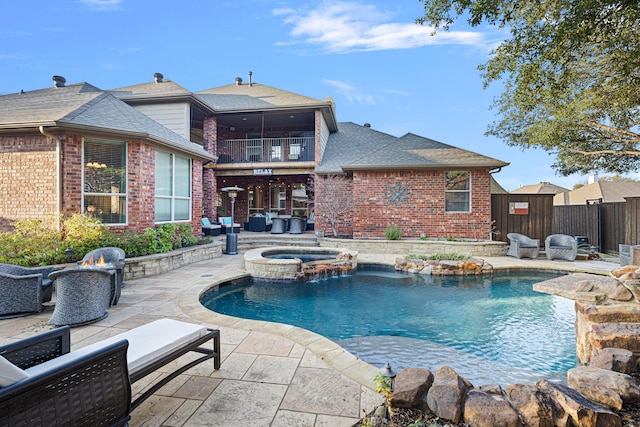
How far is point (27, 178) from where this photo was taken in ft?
23.8

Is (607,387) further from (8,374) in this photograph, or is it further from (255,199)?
(255,199)

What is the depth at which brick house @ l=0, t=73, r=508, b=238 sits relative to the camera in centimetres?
724

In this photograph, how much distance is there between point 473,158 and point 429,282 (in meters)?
6.16

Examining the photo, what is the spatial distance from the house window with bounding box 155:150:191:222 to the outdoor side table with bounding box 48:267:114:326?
491 cm

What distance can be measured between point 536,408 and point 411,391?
789 millimetres

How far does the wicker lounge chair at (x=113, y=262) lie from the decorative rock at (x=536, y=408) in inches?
201

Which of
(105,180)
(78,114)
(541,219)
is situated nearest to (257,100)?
(78,114)

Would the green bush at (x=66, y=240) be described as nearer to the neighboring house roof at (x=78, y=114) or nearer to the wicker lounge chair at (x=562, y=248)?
Result: the neighboring house roof at (x=78, y=114)

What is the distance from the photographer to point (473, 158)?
11398 millimetres

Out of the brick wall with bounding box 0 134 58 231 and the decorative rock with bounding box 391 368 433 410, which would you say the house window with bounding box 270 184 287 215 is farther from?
the decorative rock with bounding box 391 368 433 410

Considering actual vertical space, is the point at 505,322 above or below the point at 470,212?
below

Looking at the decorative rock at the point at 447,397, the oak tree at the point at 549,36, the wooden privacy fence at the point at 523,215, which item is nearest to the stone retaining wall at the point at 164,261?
the decorative rock at the point at 447,397

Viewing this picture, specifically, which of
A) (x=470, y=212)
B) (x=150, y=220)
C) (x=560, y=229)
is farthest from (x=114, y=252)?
(x=560, y=229)

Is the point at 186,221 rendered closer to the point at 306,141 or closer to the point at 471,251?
the point at 306,141
